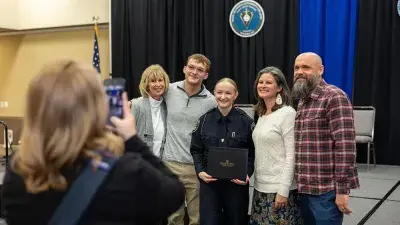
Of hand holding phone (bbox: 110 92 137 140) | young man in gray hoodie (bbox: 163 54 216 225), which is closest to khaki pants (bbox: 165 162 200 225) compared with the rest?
young man in gray hoodie (bbox: 163 54 216 225)

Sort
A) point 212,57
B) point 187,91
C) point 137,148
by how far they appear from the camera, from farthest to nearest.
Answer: point 212,57
point 187,91
point 137,148

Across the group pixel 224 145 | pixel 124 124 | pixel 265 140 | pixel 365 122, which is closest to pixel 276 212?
pixel 265 140

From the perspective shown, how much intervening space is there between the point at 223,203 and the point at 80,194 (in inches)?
72.1

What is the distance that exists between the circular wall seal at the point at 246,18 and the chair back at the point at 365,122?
7.12ft

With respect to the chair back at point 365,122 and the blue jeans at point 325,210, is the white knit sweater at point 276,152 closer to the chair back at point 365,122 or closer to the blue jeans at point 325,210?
the blue jeans at point 325,210

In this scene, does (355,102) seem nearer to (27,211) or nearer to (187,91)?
(187,91)

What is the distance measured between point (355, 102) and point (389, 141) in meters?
0.73

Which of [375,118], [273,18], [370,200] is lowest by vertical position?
[370,200]

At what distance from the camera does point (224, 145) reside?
8.98 ft

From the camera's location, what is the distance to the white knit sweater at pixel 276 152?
8.07 feet

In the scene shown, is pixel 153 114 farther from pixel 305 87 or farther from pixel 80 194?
pixel 80 194

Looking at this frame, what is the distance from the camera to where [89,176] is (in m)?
1.01

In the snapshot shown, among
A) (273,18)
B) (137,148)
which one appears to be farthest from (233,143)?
(273,18)

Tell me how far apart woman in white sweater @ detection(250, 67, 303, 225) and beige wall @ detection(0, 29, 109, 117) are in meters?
6.66
